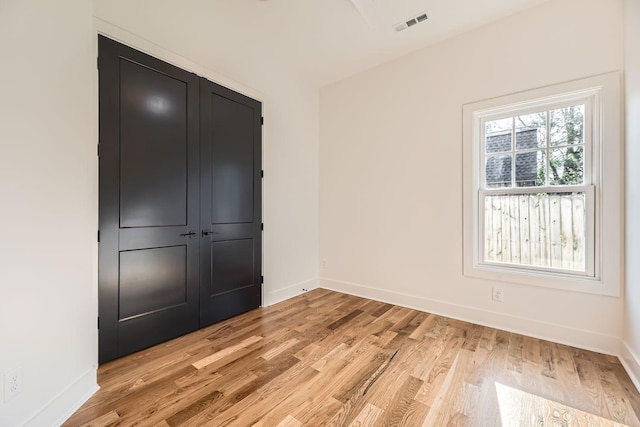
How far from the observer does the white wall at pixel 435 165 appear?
2.17m

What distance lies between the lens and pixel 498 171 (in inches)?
103

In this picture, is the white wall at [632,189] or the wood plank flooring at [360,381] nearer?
the wood plank flooring at [360,381]

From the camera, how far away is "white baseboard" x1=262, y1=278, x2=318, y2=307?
124 inches

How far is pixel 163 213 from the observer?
225cm

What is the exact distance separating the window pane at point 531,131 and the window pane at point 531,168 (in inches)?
3.1

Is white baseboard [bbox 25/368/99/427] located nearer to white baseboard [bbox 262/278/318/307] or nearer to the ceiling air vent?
white baseboard [bbox 262/278/318/307]

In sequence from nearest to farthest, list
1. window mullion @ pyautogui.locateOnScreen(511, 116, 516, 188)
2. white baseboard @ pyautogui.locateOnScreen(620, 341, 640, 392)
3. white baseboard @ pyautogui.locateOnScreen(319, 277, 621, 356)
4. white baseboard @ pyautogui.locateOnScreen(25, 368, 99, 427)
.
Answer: white baseboard @ pyautogui.locateOnScreen(25, 368, 99, 427) → white baseboard @ pyautogui.locateOnScreen(620, 341, 640, 392) → white baseboard @ pyautogui.locateOnScreen(319, 277, 621, 356) → window mullion @ pyautogui.locateOnScreen(511, 116, 516, 188)

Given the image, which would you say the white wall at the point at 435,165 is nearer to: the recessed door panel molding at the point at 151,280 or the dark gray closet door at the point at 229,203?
the dark gray closet door at the point at 229,203

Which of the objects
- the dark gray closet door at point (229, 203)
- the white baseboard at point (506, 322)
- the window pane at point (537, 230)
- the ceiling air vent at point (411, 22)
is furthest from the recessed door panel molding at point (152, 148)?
the window pane at point (537, 230)

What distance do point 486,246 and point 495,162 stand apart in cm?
85

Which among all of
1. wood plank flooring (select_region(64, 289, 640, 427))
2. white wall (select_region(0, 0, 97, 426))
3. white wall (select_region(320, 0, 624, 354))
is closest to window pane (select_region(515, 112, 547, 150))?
white wall (select_region(320, 0, 624, 354))

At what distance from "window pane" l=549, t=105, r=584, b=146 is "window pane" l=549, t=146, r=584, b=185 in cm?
7

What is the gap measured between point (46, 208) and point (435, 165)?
3136 millimetres

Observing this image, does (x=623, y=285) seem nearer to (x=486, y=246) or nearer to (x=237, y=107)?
(x=486, y=246)
